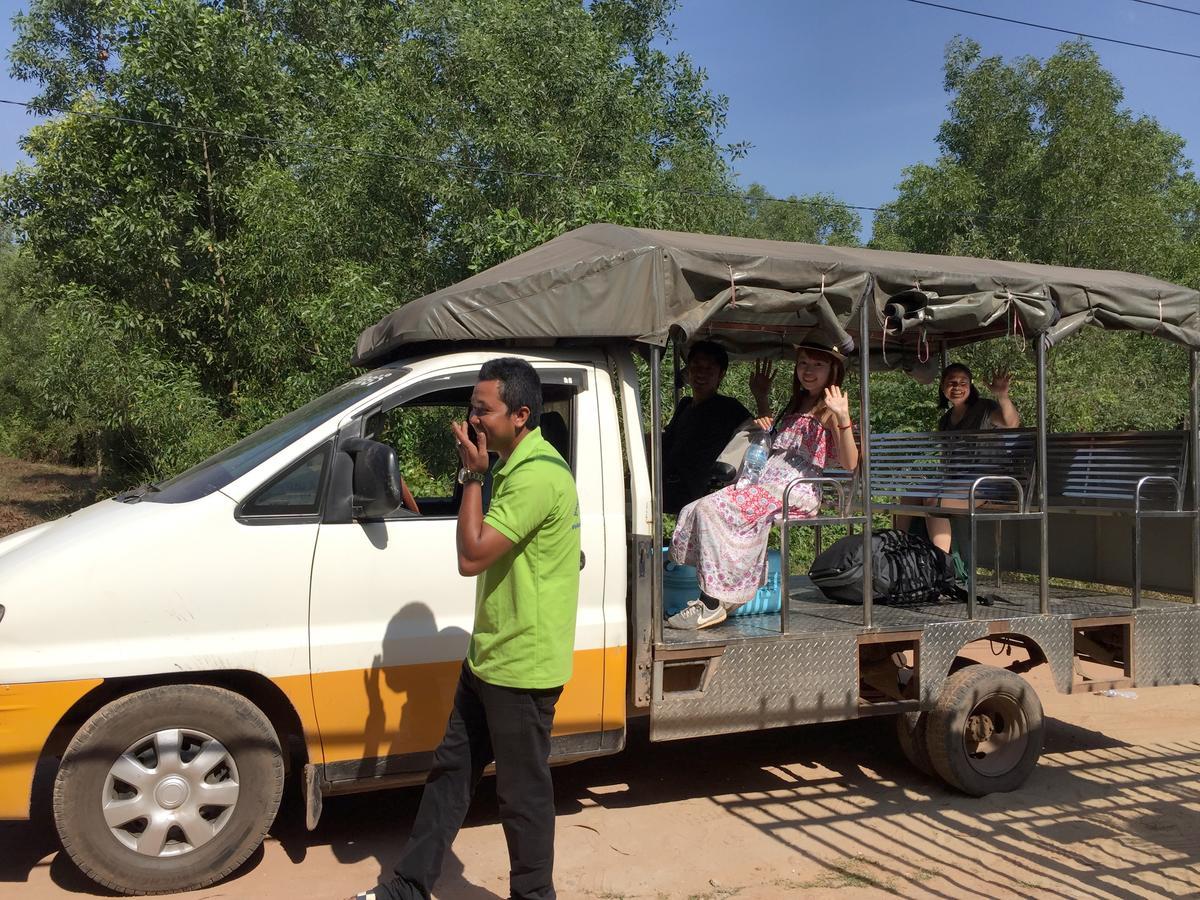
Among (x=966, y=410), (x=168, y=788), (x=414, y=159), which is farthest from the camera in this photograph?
(x=414, y=159)

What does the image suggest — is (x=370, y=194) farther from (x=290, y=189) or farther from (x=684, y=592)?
(x=684, y=592)

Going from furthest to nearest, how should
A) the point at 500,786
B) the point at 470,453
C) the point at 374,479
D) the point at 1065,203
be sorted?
1. the point at 1065,203
2. the point at 374,479
3. the point at 500,786
4. the point at 470,453

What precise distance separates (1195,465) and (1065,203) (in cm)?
1687

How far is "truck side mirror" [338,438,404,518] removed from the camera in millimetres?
4238

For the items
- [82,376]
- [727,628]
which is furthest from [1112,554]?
[82,376]

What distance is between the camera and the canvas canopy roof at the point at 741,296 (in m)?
4.73

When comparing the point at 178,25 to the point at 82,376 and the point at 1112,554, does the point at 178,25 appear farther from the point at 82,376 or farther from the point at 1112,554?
the point at 1112,554

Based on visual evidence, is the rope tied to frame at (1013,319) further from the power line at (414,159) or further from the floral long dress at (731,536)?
the power line at (414,159)

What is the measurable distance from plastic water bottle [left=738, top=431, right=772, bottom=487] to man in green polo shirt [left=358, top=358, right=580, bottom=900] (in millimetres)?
2367

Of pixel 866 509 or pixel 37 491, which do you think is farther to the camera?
pixel 37 491

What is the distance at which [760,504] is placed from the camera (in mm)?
5438

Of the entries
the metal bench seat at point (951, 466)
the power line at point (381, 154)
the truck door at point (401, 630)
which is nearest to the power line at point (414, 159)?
the power line at point (381, 154)

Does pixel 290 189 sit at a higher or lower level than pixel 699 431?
higher

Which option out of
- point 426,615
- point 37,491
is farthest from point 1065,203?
point 37,491
